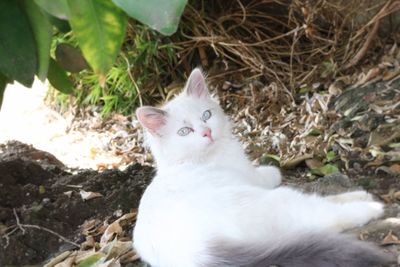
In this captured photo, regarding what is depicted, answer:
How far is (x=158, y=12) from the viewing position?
1043mm

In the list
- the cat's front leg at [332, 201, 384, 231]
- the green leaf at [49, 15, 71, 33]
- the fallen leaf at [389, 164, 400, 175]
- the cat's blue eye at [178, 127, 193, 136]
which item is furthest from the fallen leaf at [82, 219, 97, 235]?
the fallen leaf at [389, 164, 400, 175]

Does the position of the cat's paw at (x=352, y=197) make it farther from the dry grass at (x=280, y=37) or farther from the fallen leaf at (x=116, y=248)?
the dry grass at (x=280, y=37)

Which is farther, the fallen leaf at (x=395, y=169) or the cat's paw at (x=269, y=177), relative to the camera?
the fallen leaf at (x=395, y=169)

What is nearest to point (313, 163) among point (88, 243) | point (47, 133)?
point (88, 243)

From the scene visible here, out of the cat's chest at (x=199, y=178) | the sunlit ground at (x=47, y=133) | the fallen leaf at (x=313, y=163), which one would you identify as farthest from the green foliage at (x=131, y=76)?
the cat's chest at (x=199, y=178)

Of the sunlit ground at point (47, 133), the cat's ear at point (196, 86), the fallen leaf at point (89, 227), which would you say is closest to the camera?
the fallen leaf at point (89, 227)

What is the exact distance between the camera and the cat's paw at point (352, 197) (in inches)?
75.5

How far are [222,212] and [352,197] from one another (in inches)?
23.9

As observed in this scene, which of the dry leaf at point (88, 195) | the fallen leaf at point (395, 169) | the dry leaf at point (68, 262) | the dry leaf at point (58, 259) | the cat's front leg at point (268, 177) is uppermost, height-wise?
the dry leaf at point (88, 195)

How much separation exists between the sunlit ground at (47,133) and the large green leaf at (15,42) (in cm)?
235

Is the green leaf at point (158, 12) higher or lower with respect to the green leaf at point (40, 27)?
lower

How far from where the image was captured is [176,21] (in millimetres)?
1047

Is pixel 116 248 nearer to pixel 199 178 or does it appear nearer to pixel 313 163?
pixel 199 178

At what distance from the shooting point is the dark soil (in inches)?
77.6
